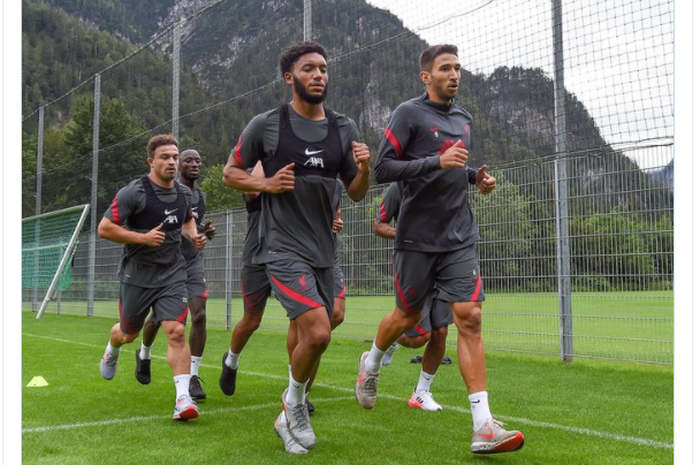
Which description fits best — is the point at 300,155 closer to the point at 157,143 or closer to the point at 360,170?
the point at 360,170

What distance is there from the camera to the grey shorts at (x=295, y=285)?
4.37m

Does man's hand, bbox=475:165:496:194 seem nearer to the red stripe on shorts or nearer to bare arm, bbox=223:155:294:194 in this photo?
bare arm, bbox=223:155:294:194

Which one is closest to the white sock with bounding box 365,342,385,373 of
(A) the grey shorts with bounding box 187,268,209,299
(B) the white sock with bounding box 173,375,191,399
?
(B) the white sock with bounding box 173,375,191,399

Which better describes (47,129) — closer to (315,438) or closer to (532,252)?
(532,252)

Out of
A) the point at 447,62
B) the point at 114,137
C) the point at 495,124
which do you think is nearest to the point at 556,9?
the point at 495,124

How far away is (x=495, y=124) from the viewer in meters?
9.21

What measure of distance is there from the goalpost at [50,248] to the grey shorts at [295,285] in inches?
588

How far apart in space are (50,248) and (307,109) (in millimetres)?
18265

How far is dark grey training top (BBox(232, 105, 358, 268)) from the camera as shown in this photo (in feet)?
14.9

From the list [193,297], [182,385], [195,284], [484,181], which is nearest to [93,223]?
[195,284]

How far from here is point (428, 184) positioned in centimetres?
481

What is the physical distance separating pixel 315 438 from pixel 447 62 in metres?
2.58

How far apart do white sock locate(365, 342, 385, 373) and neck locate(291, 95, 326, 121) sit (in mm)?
1737
